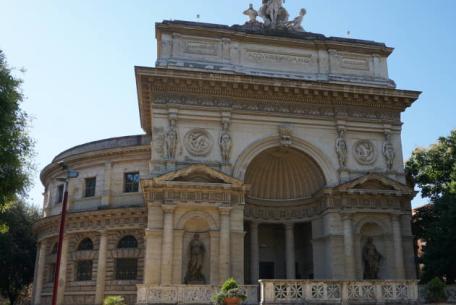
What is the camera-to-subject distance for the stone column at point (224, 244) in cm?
2353

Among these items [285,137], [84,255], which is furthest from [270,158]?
[84,255]

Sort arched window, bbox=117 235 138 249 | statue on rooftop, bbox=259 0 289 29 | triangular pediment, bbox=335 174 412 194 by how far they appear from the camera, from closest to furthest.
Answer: triangular pediment, bbox=335 174 412 194 → statue on rooftop, bbox=259 0 289 29 → arched window, bbox=117 235 138 249

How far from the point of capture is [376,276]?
25766 mm

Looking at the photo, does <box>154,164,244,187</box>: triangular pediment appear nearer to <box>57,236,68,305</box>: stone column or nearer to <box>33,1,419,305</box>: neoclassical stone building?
<box>33,1,419,305</box>: neoclassical stone building

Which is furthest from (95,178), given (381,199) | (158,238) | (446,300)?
(446,300)

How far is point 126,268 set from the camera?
33.2 meters

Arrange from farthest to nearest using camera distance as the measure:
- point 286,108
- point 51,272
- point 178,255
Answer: point 51,272, point 286,108, point 178,255

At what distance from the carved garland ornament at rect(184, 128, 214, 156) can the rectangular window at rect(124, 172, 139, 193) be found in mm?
10387

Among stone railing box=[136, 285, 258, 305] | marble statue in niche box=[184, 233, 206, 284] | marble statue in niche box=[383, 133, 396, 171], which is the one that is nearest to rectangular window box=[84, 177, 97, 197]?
marble statue in niche box=[184, 233, 206, 284]

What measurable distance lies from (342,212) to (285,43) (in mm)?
10175

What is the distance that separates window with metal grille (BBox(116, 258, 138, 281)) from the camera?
32.8 m

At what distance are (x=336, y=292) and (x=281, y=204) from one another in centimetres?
972

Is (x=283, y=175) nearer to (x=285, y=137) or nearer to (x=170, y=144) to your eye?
(x=285, y=137)

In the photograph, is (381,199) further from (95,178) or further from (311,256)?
(95,178)
